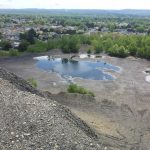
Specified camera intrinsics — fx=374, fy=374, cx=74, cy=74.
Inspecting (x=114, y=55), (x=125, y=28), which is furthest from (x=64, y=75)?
(x=125, y=28)

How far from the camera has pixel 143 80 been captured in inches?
2918

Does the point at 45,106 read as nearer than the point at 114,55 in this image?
Yes

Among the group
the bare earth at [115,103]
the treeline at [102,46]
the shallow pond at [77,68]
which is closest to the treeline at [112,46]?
the treeline at [102,46]

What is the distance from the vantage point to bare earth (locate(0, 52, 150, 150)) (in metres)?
36.6

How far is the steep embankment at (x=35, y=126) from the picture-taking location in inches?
930

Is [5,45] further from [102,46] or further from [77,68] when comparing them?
[102,46]

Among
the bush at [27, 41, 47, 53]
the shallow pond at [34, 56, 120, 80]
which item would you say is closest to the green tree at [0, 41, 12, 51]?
the bush at [27, 41, 47, 53]

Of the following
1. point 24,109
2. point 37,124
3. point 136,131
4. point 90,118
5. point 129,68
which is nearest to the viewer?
point 37,124

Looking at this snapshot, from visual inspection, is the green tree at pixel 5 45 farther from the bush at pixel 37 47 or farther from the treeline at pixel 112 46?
the treeline at pixel 112 46

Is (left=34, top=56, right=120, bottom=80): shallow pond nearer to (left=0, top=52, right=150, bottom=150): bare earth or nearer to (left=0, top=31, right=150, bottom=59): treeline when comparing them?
(left=0, top=52, right=150, bottom=150): bare earth

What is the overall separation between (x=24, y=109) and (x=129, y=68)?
6220cm

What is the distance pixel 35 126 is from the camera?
83.5 feet

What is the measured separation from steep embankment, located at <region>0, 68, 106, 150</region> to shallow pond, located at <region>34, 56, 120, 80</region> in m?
48.5

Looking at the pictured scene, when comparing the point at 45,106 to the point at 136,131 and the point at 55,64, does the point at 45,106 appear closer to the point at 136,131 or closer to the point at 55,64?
the point at 136,131
